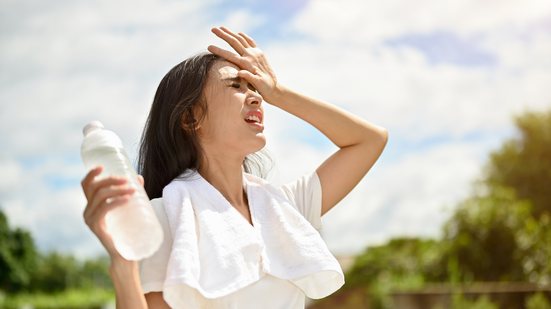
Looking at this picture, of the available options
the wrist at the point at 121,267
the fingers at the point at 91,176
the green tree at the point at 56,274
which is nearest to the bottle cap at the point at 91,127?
the fingers at the point at 91,176

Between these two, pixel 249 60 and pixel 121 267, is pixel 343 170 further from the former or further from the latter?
pixel 121 267

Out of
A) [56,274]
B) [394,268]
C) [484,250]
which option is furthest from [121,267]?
[56,274]

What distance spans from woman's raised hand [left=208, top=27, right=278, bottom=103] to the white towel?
12.1 inches

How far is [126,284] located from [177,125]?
2.19 feet

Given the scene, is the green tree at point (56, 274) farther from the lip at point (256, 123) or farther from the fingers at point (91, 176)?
the fingers at point (91, 176)

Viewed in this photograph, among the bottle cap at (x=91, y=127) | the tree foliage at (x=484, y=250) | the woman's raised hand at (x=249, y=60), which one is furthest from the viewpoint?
the tree foliage at (x=484, y=250)

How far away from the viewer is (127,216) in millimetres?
1873

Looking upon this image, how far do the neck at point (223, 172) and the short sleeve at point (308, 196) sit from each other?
0.26 m

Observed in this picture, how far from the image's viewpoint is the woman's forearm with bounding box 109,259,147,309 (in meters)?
1.90

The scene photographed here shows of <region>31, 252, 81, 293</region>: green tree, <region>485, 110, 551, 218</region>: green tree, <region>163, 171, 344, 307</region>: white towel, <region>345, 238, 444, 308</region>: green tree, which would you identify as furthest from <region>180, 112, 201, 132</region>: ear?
<region>31, 252, 81, 293</region>: green tree

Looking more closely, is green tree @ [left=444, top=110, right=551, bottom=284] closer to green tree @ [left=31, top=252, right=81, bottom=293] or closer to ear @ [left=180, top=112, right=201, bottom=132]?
ear @ [left=180, top=112, right=201, bottom=132]

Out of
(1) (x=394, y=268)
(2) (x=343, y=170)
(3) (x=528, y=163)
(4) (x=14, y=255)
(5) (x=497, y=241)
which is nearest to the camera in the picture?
(2) (x=343, y=170)

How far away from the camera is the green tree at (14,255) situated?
31609mm

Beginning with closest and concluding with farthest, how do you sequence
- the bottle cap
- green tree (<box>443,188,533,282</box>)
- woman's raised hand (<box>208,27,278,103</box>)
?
the bottle cap, woman's raised hand (<box>208,27,278,103</box>), green tree (<box>443,188,533,282</box>)
